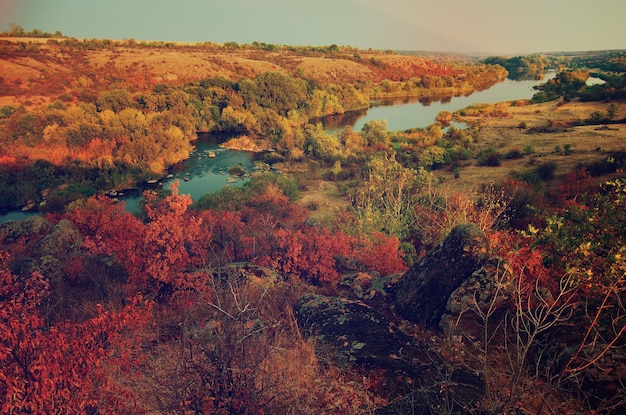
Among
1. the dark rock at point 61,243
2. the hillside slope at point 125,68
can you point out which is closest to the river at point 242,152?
the dark rock at point 61,243

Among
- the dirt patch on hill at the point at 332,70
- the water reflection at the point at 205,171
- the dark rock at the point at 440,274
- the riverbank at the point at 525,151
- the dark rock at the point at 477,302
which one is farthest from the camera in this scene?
the dirt patch on hill at the point at 332,70

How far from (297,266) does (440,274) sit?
28.5 feet

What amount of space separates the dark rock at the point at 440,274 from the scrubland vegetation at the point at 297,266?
0.43 meters

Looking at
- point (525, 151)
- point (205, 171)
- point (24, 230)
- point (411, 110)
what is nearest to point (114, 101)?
point (205, 171)

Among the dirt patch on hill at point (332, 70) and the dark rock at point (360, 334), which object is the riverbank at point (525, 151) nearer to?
A: the dark rock at point (360, 334)

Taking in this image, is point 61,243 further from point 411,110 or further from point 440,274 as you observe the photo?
point 411,110

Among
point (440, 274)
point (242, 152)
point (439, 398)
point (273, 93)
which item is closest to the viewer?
point (439, 398)

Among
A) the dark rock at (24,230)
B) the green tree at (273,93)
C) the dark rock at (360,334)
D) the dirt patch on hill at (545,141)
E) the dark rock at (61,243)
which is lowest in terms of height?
the dark rock at (24,230)

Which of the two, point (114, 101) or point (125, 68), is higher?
point (125, 68)

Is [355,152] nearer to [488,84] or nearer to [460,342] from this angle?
[460,342]

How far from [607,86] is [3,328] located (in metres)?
108

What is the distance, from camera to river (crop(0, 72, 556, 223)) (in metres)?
49.9

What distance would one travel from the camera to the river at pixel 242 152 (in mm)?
49938

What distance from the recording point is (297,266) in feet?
68.7
